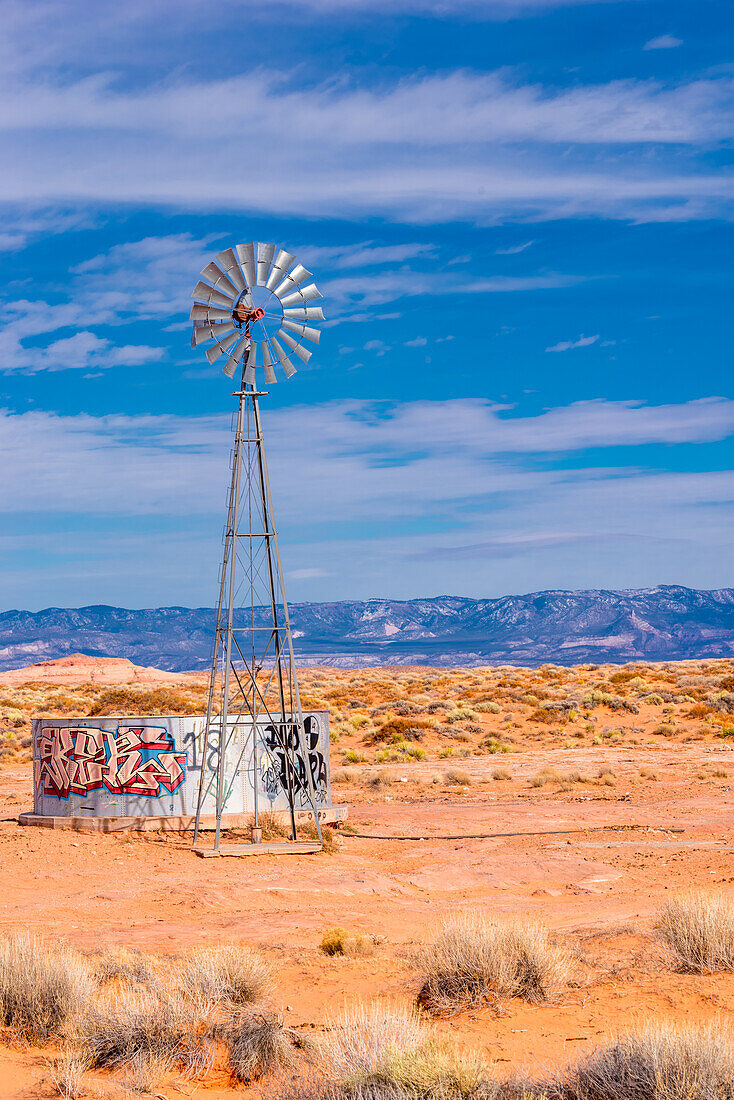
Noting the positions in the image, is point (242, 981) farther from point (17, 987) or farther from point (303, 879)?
point (303, 879)

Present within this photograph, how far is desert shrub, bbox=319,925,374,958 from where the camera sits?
1101cm

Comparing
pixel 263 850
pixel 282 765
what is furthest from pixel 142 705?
pixel 263 850

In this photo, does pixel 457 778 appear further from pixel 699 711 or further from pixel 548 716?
pixel 699 711

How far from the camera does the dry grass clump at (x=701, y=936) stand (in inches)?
355

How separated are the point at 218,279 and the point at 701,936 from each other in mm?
13624

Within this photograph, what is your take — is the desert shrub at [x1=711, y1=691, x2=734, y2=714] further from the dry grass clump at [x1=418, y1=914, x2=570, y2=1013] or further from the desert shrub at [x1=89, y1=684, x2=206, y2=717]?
the dry grass clump at [x1=418, y1=914, x2=570, y2=1013]

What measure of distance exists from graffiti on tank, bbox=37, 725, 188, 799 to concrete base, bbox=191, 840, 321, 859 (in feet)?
5.64

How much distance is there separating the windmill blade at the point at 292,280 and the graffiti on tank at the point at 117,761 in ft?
27.6

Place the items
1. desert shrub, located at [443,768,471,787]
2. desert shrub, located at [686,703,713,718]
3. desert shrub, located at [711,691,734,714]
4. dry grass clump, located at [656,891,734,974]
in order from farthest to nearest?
desert shrub, located at [711,691,734,714], desert shrub, located at [686,703,713,718], desert shrub, located at [443,768,471,787], dry grass clump, located at [656,891,734,974]

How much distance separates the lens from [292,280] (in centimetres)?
1872

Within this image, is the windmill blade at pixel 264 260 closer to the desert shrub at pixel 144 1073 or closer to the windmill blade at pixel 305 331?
the windmill blade at pixel 305 331

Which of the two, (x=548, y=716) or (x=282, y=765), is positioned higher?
(x=548, y=716)

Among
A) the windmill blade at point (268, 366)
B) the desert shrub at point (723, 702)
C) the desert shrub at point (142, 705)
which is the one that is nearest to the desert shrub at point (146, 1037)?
the windmill blade at point (268, 366)

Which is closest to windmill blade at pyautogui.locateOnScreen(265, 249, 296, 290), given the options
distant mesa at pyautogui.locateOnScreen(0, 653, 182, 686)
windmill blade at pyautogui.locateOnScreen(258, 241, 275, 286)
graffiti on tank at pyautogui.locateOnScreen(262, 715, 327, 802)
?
windmill blade at pyautogui.locateOnScreen(258, 241, 275, 286)
